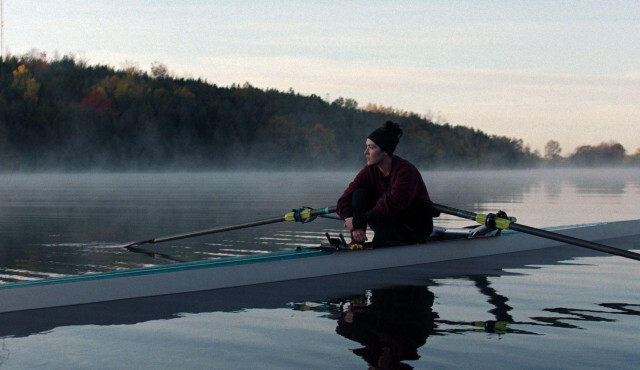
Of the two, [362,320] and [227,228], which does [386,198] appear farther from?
[227,228]

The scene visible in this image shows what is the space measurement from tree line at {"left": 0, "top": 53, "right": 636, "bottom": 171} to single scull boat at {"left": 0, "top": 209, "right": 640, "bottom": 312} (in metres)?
73.3

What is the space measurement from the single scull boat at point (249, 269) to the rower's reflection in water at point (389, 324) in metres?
0.86

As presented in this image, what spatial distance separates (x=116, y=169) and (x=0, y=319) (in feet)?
272

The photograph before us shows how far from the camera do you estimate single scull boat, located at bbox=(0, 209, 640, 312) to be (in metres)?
5.62

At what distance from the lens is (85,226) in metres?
13.3

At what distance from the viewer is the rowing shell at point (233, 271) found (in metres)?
5.60

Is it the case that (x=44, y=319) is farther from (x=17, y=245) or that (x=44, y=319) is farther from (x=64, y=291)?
(x=17, y=245)

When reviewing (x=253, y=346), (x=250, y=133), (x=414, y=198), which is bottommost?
(x=253, y=346)

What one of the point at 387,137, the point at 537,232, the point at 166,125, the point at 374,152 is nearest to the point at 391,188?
the point at 374,152

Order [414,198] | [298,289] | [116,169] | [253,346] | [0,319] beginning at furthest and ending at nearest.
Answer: [116,169]
[414,198]
[298,289]
[0,319]
[253,346]

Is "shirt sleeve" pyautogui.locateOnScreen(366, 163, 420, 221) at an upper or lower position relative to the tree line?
lower

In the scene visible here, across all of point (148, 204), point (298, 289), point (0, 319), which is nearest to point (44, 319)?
point (0, 319)

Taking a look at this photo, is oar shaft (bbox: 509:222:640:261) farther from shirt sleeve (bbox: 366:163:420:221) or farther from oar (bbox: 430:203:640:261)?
shirt sleeve (bbox: 366:163:420:221)

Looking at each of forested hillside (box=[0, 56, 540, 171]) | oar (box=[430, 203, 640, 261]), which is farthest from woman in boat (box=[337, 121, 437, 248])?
forested hillside (box=[0, 56, 540, 171])
